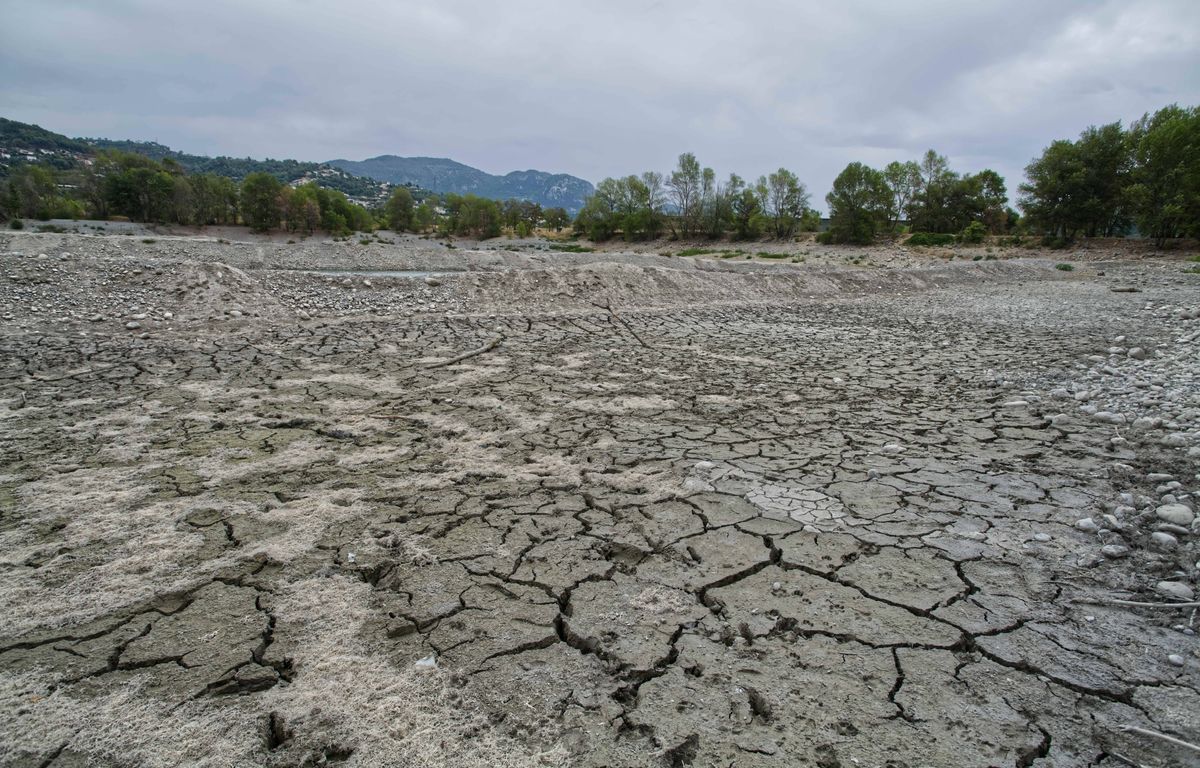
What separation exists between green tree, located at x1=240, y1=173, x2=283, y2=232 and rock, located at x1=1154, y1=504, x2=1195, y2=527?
47.6 m

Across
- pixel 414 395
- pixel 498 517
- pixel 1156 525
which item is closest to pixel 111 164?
pixel 414 395

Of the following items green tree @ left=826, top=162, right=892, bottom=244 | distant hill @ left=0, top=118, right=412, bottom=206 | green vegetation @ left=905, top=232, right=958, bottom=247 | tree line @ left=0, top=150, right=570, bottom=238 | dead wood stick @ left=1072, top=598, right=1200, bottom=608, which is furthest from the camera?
distant hill @ left=0, top=118, right=412, bottom=206

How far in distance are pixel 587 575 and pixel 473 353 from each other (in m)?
5.51

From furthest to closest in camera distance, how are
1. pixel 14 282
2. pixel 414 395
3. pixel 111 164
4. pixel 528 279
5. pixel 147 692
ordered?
pixel 111 164 < pixel 528 279 < pixel 14 282 < pixel 414 395 < pixel 147 692

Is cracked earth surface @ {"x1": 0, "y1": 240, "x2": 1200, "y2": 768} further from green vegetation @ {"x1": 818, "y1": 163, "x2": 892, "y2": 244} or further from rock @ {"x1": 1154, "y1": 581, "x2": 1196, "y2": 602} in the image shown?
green vegetation @ {"x1": 818, "y1": 163, "x2": 892, "y2": 244}

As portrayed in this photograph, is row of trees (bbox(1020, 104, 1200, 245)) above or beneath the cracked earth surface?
above

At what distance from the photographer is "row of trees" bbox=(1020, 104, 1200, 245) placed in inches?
963

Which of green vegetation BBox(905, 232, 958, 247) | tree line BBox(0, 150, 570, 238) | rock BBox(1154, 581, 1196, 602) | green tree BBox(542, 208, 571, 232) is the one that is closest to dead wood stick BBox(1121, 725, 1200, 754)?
rock BBox(1154, 581, 1196, 602)

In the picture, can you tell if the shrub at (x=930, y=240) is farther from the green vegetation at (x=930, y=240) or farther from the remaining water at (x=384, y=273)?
the remaining water at (x=384, y=273)

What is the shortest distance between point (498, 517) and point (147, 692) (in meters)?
1.71

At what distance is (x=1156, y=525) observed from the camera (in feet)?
9.98

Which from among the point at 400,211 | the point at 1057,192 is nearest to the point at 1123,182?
the point at 1057,192

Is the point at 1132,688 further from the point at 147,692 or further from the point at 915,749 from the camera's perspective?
the point at 147,692

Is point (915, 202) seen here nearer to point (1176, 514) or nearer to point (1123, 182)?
point (1123, 182)
